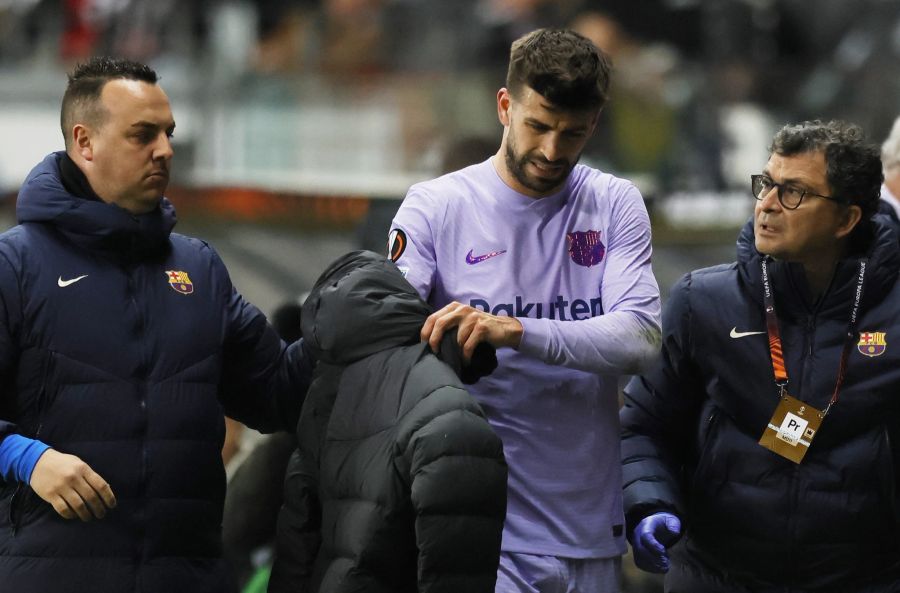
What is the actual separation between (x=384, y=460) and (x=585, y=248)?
79 cm

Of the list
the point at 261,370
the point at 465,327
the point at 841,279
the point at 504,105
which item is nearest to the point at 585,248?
the point at 504,105

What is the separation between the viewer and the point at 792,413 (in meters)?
3.99

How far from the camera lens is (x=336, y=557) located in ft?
11.0

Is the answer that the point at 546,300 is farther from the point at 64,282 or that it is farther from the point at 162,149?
the point at 64,282

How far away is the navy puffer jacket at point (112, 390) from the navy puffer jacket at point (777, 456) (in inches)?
43.3

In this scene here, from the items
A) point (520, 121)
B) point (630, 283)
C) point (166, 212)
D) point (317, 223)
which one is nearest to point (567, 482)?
point (630, 283)

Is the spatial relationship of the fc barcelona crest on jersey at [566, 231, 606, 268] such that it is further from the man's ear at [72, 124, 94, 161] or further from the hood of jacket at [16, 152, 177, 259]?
the man's ear at [72, 124, 94, 161]

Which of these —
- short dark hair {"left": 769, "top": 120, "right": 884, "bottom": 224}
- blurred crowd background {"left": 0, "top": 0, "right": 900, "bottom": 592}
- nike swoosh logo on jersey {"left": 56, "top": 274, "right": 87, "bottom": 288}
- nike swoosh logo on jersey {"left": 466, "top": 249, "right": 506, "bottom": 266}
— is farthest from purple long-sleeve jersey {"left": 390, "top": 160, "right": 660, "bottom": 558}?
blurred crowd background {"left": 0, "top": 0, "right": 900, "bottom": 592}

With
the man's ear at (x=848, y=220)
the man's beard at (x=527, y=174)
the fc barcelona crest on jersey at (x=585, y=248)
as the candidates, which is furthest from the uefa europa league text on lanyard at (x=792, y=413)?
the man's beard at (x=527, y=174)

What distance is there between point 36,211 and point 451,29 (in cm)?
650

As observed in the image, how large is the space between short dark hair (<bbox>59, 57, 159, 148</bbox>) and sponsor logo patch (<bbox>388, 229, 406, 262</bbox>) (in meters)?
0.74

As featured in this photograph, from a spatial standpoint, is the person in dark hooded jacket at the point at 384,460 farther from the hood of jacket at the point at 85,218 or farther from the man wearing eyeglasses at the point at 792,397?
the man wearing eyeglasses at the point at 792,397

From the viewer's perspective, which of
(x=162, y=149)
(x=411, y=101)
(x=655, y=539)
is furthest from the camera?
(x=411, y=101)

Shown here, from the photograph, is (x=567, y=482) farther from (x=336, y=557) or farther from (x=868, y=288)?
(x=868, y=288)
